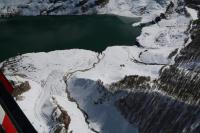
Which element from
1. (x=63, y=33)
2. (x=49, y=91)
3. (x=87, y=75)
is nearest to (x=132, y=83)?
(x=87, y=75)

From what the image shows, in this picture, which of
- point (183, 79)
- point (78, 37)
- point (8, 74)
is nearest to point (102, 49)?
point (78, 37)

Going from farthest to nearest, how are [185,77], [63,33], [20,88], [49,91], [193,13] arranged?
[63,33] < [193,13] < [49,91] < [20,88] < [185,77]

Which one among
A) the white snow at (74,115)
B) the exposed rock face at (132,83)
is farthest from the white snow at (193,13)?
the white snow at (74,115)

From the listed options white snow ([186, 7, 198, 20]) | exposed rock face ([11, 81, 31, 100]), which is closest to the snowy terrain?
white snow ([186, 7, 198, 20])

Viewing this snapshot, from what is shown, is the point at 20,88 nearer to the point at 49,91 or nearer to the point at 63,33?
the point at 49,91

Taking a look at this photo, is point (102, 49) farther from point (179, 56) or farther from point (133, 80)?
point (133, 80)
